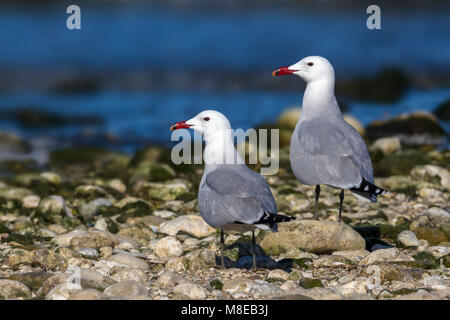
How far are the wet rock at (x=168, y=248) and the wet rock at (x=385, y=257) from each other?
67.3 inches

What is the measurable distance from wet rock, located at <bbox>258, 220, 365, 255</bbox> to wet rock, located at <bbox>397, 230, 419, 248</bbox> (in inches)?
20.8

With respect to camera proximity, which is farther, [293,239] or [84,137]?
[84,137]

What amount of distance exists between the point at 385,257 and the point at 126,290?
239 centimetres

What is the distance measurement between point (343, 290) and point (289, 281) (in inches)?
18.5

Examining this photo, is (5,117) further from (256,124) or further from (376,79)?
(376,79)

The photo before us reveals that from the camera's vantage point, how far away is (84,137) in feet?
54.2

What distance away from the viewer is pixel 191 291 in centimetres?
597

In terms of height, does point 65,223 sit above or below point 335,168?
below

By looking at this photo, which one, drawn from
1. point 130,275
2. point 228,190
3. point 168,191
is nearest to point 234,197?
point 228,190

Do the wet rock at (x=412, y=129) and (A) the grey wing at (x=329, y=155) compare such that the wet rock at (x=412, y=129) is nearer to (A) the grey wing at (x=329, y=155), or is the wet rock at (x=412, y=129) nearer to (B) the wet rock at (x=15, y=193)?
(A) the grey wing at (x=329, y=155)

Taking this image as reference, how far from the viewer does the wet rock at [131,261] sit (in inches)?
273

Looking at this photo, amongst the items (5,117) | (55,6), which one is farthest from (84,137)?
(55,6)

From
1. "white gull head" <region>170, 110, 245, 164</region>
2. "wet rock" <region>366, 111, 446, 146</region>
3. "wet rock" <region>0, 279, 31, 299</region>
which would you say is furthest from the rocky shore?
"wet rock" <region>366, 111, 446, 146</region>

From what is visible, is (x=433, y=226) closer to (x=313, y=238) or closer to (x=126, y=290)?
(x=313, y=238)
